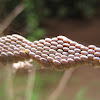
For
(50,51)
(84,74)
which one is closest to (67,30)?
(84,74)

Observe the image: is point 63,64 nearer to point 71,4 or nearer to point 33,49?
point 33,49

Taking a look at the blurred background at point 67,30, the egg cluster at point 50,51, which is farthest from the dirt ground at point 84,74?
the egg cluster at point 50,51

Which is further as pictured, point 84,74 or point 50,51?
point 84,74

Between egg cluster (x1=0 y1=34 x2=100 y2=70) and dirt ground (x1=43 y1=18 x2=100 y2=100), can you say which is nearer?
egg cluster (x1=0 y1=34 x2=100 y2=70)

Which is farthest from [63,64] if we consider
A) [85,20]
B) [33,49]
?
[85,20]

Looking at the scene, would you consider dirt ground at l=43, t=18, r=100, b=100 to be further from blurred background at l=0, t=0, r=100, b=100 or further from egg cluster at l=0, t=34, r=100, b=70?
egg cluster at l=0, t=34, r=100, b=70

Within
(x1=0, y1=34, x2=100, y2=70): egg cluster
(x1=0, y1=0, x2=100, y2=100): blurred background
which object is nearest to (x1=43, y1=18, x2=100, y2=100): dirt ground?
(x1=0, y1=0, x2=100, y2=100): blurred background

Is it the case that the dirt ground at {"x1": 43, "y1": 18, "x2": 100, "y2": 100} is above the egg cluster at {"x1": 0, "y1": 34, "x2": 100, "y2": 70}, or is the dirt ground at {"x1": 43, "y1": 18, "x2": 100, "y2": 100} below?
above

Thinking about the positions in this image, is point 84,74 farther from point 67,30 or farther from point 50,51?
point 50,51
